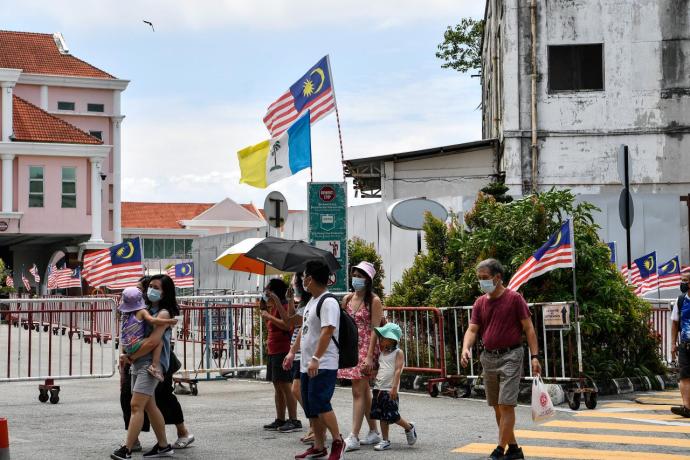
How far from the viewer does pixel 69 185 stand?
54.9m

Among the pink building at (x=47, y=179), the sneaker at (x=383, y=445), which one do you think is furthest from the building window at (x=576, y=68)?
the pink building at (x=47, y=179)

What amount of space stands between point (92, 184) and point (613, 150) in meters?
31.7

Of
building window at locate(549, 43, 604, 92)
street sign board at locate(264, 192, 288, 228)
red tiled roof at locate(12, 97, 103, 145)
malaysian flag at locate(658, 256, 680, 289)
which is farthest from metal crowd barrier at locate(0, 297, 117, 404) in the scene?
red tiled roof at locate(12, 97, 103, 145)

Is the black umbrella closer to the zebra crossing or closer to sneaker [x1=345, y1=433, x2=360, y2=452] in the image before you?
sneaker [x1=345, y1=433, x2=360, y2=452]

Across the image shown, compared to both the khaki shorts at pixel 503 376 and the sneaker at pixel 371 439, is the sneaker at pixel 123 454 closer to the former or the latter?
the sneaker at pixel 371 439

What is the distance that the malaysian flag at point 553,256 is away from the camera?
45.9ft

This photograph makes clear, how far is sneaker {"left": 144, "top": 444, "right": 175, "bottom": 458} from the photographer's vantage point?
10.4 meters

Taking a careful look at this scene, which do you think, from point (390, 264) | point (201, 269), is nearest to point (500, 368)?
Result: point (390, 264)

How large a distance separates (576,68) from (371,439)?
2141 centimetres

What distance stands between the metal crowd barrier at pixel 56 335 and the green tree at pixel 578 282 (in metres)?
5.19

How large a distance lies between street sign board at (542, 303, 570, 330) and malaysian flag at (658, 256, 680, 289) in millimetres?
9331

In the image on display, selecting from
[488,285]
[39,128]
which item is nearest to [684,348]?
[488,285]

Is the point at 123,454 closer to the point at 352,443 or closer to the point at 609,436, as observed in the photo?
the point at 352,443

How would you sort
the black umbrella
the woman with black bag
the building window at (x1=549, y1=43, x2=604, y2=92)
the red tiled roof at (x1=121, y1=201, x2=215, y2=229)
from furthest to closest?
1. the red tiled roof at (x1=121, y1=201, x2=215, y2=229)
2. the building window at (x1=549, y1=43, x2=604, y2=92)
3. the black umbrella
4. the woman with black bag
